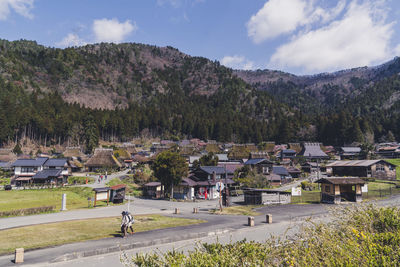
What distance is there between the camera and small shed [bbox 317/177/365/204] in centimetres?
3391

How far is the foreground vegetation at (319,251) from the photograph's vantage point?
604cm

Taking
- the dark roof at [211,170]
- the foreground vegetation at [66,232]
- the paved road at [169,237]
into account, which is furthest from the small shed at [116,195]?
the paved road at [169,237]

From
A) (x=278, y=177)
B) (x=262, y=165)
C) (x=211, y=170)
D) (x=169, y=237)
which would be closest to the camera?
(x=169, y=237)

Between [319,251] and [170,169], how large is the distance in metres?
37.4

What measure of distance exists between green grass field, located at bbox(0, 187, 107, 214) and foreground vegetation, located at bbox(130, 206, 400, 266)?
3216cm

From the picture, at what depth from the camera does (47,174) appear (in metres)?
58.2

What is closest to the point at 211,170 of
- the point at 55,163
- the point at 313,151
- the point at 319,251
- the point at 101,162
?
the point at 101,162

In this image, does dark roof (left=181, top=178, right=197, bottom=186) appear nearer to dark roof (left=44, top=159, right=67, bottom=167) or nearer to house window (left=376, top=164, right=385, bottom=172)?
dark roof (left=44, top=159, right=67, bottom=167)

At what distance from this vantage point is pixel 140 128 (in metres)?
138

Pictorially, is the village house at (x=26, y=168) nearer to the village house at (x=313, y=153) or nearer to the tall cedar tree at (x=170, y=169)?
the tall cedar tree at (x=170, y=169)

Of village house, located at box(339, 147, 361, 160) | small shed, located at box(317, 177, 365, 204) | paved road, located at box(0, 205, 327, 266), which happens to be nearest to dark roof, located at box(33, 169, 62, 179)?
paved road, located at box(0, 205, 327, 266)

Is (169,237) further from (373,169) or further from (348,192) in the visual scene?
(373,169)

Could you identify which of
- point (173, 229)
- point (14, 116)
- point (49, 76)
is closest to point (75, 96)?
point (49, 76)

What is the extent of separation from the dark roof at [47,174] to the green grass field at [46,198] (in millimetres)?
8645
